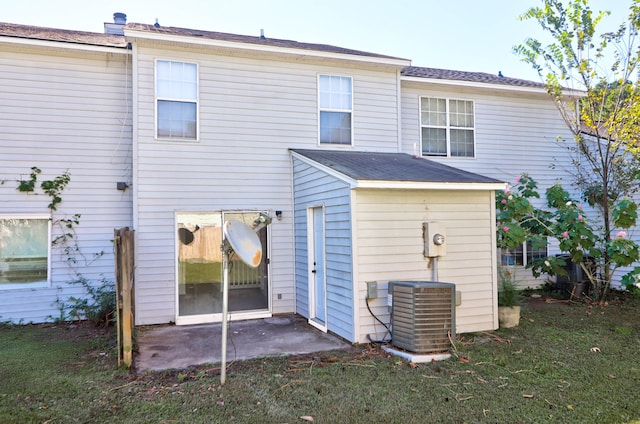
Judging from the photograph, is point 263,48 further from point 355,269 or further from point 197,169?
point 355,269

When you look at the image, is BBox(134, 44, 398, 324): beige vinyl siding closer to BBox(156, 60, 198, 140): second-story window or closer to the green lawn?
BBox(156, 60, 198, 140): second-story window

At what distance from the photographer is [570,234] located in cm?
791

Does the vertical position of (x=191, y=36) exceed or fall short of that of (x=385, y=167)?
it exceeds it

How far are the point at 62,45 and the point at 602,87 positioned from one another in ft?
34.0

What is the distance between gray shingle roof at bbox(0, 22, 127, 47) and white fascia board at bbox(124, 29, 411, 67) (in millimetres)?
820

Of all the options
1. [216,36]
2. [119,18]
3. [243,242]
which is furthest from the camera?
[119,18]

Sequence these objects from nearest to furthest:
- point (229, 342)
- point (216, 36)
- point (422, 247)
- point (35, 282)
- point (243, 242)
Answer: point (243, 242) → point (229, 342) → point (422, 247) → point (35, 282) → point (216, 36)

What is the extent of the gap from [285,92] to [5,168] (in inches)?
196

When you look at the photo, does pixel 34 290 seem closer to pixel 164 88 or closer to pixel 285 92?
pixel 164 88

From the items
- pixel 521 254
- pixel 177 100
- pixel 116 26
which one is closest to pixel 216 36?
pixel 177 100

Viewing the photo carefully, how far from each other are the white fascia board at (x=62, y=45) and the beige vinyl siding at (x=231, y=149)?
0.67 meters

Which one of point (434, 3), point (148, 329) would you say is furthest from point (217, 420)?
point (434, 3)

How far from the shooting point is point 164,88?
7.34 meters

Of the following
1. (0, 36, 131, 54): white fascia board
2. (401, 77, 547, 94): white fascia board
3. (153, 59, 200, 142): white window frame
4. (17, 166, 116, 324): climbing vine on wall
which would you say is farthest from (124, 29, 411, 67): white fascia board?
(17, 166, 116, 324): climbing vine on wall
